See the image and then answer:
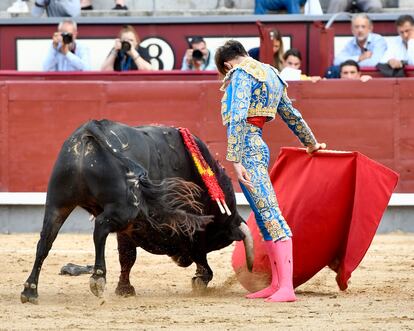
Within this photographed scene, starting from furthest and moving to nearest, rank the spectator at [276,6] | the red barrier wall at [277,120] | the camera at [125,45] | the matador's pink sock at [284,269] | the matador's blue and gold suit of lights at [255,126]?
the spectator at [276,6]
the camera at [125,45]
the red barrier wall at [277,120]
the matador's pink sock at [284,269]
the matador's blue and gold suit of lights at [255,126]

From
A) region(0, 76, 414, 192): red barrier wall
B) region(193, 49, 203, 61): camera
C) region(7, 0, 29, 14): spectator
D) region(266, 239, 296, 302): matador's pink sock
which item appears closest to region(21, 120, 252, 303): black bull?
region(266, 239, 296, 302): matador's pink sock

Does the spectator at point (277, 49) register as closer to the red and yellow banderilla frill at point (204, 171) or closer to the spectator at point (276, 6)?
the spectator at point (276, 6)

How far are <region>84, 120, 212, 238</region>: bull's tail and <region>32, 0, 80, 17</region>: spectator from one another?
16.8ft

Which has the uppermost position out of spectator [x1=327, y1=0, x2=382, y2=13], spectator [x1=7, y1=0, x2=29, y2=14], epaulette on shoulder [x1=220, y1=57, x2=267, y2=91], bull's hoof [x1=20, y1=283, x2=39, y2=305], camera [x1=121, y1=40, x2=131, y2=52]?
epaulette on shoulder [x1=220, y1=57, x2=267, y2=91]

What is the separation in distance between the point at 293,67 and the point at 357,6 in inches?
61.6

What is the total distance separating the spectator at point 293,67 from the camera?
31.1 ft

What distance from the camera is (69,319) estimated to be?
5.25m

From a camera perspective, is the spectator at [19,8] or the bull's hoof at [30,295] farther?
the spectator at [19,8]

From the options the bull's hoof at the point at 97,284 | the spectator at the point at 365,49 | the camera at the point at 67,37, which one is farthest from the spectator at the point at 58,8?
the bull's hoof at the point at 97,284

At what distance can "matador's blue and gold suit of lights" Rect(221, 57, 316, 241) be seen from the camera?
5.68 metres

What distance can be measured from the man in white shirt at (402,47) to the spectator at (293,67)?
634 mm

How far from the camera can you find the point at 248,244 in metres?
6.31

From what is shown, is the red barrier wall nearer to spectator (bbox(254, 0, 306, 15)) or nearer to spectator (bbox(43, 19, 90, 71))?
spectator (bbox(43, 19, 90, 71))

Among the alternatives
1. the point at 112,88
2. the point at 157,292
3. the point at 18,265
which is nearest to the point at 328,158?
the point at 157,292
